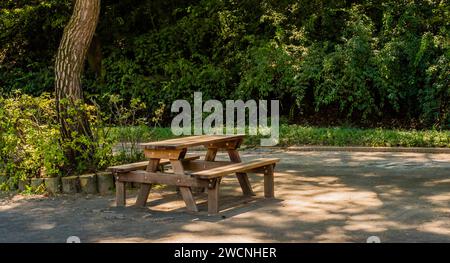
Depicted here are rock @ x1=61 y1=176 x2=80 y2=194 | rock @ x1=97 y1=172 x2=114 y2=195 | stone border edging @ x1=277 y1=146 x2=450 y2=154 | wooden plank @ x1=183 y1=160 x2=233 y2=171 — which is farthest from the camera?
stone border edging @ x1=277 y1=146 x2=450 y2=154

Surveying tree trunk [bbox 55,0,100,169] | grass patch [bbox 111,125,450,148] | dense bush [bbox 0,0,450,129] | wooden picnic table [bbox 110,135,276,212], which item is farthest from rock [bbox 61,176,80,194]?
dense bush [bbox 0,0,450,129]

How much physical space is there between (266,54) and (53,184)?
9663 mm

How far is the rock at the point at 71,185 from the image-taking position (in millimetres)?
9094

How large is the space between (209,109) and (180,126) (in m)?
1.14

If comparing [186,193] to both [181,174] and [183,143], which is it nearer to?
[181,174]

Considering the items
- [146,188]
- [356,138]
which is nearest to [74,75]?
[146,188]

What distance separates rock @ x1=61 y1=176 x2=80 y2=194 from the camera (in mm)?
9094

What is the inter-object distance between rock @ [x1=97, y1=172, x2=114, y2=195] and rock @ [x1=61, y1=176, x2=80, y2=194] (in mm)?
292

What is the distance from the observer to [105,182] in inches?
363

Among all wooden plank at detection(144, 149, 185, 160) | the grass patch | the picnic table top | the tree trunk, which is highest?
the tree trunk

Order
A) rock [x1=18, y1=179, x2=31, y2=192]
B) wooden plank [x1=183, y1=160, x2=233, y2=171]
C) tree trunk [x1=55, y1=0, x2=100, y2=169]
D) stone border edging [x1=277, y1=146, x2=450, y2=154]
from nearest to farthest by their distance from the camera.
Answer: wooden plank [x1=183, y1=160, x2=233, y2=171], rock [x1=18, y1=179, x2=31, y2=192], tree trunk [x1=55, y1=0, x2=100, y2=169], stone border edging [x1=277, y1=146, x2=450, y2=154]

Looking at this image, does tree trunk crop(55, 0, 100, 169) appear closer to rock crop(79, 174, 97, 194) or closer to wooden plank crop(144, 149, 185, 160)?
rock crop(79, 174, 97, 194)

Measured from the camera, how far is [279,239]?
6.37m

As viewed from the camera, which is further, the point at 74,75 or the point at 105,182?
the point at 74,75
